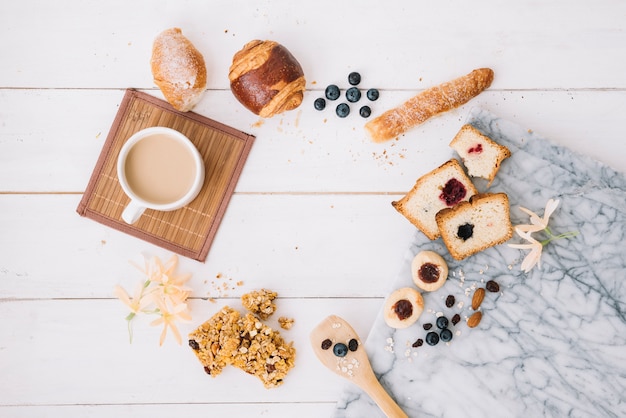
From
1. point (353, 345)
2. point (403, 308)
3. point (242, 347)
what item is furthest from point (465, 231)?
point (242, 347)

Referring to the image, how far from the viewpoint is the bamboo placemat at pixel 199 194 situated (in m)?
1.38

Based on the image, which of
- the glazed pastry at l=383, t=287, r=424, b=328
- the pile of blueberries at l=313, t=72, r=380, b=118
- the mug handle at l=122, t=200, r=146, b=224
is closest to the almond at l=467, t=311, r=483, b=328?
the glazed pastry at l=383, t=287, r=424, b=328

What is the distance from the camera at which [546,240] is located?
1.33m

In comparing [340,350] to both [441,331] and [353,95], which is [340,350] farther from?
[353,95]

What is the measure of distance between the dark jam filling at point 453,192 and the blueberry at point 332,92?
0.36 meters

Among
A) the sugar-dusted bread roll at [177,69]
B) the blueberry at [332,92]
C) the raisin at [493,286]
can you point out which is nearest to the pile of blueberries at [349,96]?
the blueberry at [332,92]

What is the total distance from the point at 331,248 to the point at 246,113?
16.2 inches

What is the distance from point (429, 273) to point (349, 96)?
49 centimetres

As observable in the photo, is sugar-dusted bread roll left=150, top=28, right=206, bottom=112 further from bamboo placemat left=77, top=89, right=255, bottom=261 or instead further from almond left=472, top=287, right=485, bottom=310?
almond left=472, top=287, right=485, bottom=310

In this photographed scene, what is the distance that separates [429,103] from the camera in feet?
4.40

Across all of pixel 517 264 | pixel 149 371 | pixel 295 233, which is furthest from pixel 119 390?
pixel 517 264

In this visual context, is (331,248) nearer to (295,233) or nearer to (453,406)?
(295,233)

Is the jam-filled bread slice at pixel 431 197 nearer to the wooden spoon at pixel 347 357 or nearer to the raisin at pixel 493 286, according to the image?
the raisin at pixel 493 286

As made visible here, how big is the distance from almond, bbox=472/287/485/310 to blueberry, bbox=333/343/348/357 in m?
0.34
